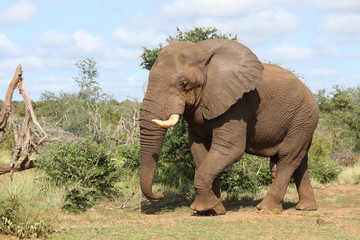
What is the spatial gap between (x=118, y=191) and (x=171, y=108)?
3.22 meters

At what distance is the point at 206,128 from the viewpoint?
8539 millimetres

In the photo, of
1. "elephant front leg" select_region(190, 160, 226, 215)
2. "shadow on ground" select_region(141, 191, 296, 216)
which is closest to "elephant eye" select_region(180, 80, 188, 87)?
"elephant front leg" select_region(190, 160, 226, 215)

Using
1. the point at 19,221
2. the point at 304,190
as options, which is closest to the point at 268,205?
the point at 304,190

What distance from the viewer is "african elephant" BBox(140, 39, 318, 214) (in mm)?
7812

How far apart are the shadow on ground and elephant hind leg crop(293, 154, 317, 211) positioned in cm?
51

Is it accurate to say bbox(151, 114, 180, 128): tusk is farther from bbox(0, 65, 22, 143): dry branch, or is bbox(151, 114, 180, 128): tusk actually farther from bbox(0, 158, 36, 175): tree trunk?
bbox(0, 158, 36, 175): tree trunk

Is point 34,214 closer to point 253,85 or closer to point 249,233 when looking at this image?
point 249,233

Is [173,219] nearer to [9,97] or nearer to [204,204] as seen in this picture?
[204,204]

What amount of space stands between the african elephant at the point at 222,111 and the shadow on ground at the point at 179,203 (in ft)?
3.55

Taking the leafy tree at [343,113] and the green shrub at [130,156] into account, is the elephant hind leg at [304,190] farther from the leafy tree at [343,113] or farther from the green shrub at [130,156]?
the leafy tree at [343,113]

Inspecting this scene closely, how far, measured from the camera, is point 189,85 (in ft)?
26.0

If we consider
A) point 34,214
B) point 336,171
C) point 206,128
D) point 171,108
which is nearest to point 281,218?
point 206,128

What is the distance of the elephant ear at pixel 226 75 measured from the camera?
321 inches

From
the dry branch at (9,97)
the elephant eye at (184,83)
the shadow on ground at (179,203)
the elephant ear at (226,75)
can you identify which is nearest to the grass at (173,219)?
the shadow on ground at (179,203)
